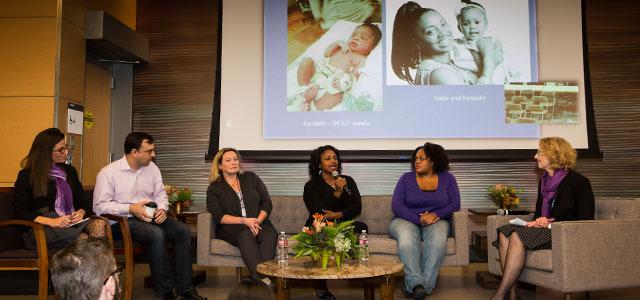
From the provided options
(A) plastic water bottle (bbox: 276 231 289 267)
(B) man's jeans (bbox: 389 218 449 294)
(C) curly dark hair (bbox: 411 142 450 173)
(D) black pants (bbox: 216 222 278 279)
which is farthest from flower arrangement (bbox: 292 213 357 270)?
(C) curly dark hair (bbox: 411 142 450 173)

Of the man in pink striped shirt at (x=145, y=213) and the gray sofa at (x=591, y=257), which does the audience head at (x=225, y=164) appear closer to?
the man in pink striped shirt at (x=145, y=213)

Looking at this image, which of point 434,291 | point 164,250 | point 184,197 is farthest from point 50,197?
point 434,291

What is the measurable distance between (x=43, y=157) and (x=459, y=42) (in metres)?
3.78

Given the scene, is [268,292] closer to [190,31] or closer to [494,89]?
[494,89]

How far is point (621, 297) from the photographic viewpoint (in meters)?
4.14

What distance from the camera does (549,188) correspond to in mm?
3902

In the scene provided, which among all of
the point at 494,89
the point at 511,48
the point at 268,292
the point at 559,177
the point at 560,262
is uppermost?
the point at 511,48

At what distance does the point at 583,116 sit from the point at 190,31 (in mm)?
4005

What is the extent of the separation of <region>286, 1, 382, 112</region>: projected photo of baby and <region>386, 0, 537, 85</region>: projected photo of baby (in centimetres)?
19

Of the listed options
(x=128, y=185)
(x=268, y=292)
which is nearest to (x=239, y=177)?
(x=128, y=185)

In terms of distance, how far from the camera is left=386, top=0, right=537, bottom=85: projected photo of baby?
17.7ft

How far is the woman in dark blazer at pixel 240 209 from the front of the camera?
415 centimetres

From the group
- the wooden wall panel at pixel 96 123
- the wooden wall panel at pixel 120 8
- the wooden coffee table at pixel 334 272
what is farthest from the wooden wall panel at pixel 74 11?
the wooden coffee table at pixel 334 272

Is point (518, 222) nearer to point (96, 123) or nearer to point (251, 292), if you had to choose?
point (251, 292)
